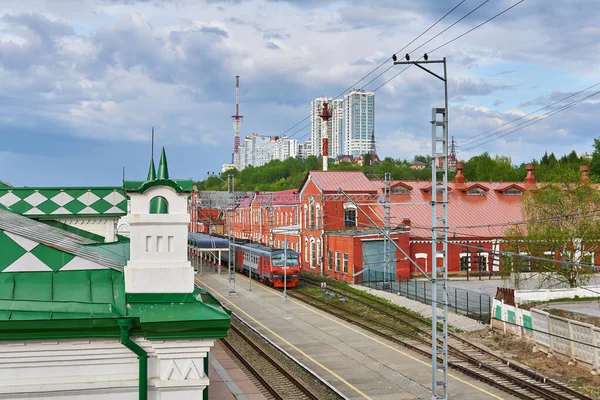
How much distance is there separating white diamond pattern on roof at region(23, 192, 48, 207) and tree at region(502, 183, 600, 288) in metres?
23.1

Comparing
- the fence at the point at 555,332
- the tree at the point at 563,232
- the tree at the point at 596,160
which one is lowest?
the fence at the point at 555,332

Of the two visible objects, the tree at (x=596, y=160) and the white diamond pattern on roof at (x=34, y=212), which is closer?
the white diamond pattern on roof at (x=34, y=212)

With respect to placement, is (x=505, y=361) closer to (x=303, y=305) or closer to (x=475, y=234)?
(x=303, y=305)

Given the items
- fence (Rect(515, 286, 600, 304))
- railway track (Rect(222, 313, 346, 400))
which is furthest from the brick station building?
railway track (Rect(222, 313, 346, 400))

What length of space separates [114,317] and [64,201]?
12121 mm

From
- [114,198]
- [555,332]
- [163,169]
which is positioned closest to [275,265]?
[555,332]

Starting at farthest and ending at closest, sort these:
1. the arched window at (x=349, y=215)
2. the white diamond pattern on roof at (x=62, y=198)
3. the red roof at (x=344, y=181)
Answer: the arched window at (x=349, y=215) → the red roof at (x=344, y=181) → the white diamond pattern on roof at (x=62, y=198)

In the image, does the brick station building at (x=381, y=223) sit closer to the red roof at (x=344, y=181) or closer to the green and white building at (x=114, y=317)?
the red roof at (x=344, y=181)

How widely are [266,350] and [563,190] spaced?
19.8 metres

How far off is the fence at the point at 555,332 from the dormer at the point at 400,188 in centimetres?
2795

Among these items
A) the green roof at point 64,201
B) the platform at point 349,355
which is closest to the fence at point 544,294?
the platform at point 349,355

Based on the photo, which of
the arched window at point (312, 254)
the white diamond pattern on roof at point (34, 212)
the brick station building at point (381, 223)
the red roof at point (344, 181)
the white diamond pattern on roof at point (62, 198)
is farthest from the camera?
the arched window at point (312, 254)

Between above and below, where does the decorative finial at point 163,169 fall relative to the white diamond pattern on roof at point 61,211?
above

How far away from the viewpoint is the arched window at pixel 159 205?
7.34 metres
